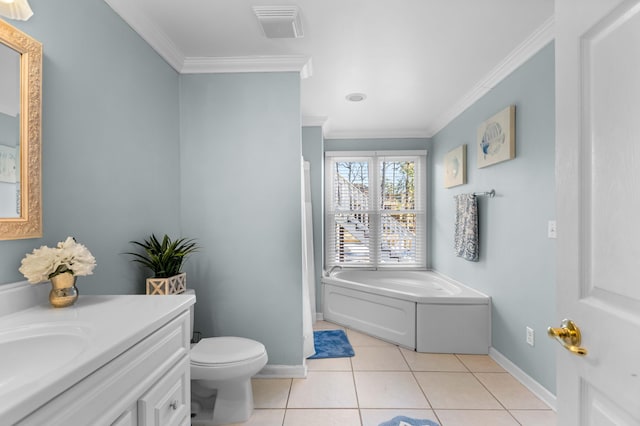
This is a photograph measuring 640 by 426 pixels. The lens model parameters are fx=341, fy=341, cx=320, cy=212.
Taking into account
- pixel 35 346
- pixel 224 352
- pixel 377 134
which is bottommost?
pixel 224 352

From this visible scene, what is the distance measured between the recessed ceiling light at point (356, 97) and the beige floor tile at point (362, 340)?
2356 mm

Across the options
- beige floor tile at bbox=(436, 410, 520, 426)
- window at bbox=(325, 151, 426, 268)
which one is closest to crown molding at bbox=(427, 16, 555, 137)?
window at bbox=(325, 151, 426, 268)

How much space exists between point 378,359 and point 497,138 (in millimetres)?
2075

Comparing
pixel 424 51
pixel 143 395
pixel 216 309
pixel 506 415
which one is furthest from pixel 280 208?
pixel 506 415

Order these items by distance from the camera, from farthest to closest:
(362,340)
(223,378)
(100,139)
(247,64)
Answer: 1. (362,340)
2. (247,64)
3. (223,378)
4. (100,139)

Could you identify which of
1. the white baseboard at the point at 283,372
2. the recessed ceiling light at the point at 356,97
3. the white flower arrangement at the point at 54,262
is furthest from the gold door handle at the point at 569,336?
the recessed ceiling light at the point at 356,97

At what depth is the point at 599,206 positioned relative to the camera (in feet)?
2.63

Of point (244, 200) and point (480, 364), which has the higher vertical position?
point (244, 200)

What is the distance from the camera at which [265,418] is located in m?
2.08

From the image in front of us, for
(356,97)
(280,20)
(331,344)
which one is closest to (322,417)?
(331,344)

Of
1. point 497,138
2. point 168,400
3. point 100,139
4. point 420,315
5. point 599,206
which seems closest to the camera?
point 599,206

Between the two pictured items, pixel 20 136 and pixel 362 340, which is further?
pixel 362 340

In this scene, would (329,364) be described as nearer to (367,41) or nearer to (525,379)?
(525,379)

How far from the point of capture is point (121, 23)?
1881mm
